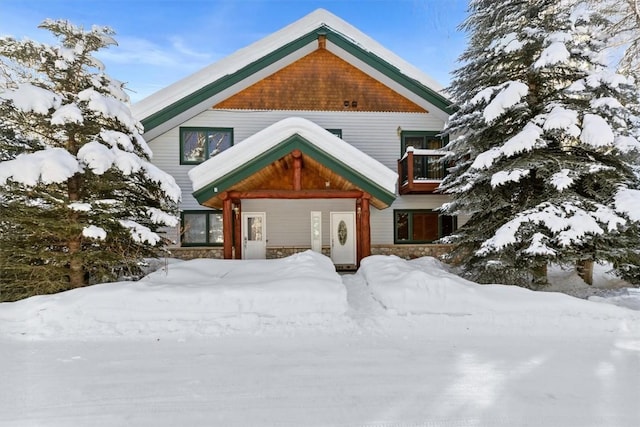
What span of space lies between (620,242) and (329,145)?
643 cm

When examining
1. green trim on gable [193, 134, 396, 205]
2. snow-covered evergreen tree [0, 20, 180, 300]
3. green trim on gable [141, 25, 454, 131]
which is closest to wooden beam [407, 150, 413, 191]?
green trim on gable [141, 25, 454, 131]

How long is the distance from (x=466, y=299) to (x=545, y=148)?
14.8 ft

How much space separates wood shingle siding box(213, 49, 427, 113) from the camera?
11102 mm

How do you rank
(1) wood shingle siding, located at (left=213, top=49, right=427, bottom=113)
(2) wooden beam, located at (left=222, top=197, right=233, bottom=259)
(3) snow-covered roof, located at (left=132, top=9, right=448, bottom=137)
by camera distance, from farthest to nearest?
(1) wood shingle siding, located at (left=213, top=49, right=427, bottom=113)
(3) snow-covered roof, located at (left=132, top=9, right=448, bottom=137)
(2) wooden beam, located at (left=222, top=197, right=233, bottom=259)

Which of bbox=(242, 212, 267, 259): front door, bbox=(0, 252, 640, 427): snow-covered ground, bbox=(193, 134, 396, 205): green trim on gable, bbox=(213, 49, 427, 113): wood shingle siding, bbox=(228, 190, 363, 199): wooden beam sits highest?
bbox=(213, 49, 427, 113): wood shingle siding

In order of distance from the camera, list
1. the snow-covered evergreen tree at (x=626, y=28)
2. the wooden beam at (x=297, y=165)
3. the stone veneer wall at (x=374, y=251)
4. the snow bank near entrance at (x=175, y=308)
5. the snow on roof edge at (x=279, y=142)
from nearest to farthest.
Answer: the snow bank near entrance at (x=175, y=308) < the snow on roof edge at (x=279, y=142) < the wooden beam at (x=297, y=165) < the snow-covered evergreen tree at (x=626, y=28) < the stone veneer wall at (x=374, y=251)

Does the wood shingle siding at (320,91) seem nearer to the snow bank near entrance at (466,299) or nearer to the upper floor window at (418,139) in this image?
the upper floor window at (418,139)

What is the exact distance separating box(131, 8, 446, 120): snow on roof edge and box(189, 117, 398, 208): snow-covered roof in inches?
171

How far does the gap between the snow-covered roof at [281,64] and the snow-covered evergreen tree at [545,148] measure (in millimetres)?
3493

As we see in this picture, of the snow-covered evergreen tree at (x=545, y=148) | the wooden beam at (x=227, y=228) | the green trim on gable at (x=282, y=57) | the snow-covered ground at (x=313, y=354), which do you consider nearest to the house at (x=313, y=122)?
the green trim on gable at (x=282, y=57)

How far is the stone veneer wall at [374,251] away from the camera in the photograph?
35.4ft

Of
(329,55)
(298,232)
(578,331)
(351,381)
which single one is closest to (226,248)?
(298,232)

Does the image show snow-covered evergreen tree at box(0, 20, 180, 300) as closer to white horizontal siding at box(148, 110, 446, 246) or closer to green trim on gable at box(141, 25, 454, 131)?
green trim on gable at box(141, 25, 454, 131)

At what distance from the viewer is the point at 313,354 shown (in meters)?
3.61
